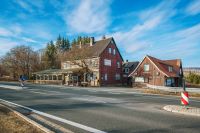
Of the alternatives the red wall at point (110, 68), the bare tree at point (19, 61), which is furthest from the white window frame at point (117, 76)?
the bare tree at point (19, 61)

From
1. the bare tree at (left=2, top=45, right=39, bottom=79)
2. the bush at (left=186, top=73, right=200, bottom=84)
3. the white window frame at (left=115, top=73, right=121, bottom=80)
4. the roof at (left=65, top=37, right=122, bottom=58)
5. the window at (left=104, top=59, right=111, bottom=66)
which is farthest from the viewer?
the bare tree at (left=2, top=45, right=39, bottom=79)

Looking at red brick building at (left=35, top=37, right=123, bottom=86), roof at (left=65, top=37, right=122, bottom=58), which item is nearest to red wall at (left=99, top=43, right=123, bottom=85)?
red brick building at (left=35, top=37, right=123, bottom=86)

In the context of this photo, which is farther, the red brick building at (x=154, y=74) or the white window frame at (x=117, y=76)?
the white window frame at (x=117, y=76)

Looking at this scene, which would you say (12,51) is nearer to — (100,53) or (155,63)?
(100,53)

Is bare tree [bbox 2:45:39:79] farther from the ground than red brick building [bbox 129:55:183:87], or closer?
farther from the ground

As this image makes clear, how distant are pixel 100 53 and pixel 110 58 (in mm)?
3963

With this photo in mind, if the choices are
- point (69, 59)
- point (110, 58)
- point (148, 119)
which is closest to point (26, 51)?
point (69, 59)

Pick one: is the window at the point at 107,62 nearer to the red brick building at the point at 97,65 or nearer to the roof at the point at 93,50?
the red brick building at the point at 97,65

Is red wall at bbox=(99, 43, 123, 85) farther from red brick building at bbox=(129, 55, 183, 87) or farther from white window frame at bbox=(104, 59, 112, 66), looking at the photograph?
red brick building at bbox=(129, 55, 183, 87)

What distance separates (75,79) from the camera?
179 ft

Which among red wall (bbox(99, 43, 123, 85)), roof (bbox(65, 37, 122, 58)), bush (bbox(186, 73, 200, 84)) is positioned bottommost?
bush (bbox(186, 73, 200, 84))

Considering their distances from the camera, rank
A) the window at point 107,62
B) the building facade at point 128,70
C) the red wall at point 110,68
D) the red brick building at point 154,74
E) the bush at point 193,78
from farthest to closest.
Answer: the building facade at point 128,70
the bush at point 193,78
the window at point 107,62
the red wall at point 110,68
the red brick building at point 154,74

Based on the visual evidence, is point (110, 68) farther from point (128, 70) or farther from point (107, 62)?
point (128, 70)

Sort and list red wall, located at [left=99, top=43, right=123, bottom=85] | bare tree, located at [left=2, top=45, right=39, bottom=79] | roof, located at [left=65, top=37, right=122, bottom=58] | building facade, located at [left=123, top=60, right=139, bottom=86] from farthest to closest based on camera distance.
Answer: bare tree, located at [left=2, top=45, right=39, bottom=79]
building facade, located at [left=123, top=60, right=139, bottom=86]
roof, located at [left=65, top=37, right=122, bottom=58]
red wall, located at [left=99, top=43, right=123, bottom=85]
